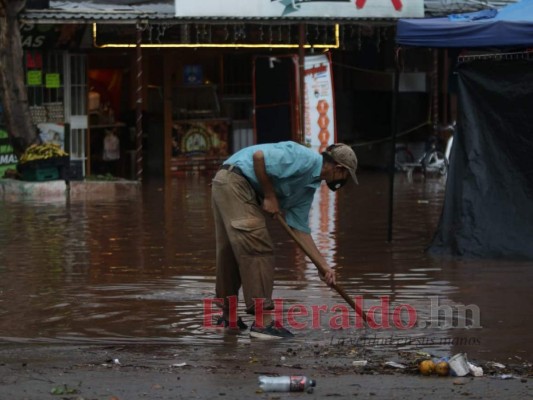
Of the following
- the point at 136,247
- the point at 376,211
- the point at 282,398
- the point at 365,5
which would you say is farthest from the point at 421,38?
the point at 365,5

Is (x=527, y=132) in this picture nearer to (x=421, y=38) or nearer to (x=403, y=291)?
(x=421, y=38)

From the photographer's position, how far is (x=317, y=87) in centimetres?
2088

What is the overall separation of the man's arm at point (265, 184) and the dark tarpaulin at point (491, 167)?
414cm

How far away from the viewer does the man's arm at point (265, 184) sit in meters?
7.76

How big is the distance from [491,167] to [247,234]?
4.42 meters

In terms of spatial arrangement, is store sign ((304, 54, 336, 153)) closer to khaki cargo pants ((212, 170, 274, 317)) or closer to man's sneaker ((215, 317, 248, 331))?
man's sneaker ((215, 317, 248, 331))

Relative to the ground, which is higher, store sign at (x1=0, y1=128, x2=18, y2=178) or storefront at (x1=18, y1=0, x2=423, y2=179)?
storefront at (x1=18, y1=0, x2=423, y2=179)

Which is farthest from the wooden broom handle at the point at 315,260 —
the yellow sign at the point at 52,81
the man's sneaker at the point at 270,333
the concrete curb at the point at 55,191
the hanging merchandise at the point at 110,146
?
the hanging merchandise at the point at 110,146

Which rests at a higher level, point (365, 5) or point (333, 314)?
point (365, 5)

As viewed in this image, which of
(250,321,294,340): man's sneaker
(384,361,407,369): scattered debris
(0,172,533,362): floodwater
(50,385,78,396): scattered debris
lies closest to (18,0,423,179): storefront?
(0,172,533,362): floodwater

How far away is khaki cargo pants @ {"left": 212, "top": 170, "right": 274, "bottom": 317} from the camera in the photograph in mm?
7887

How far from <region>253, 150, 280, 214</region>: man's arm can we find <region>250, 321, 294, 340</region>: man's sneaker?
2.54ft

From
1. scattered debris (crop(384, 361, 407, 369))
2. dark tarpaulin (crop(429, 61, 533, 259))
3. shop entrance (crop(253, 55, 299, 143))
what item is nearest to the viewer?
scattered debris (crop(384, 361, 407, 369))

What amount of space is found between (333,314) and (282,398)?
2.41 m
